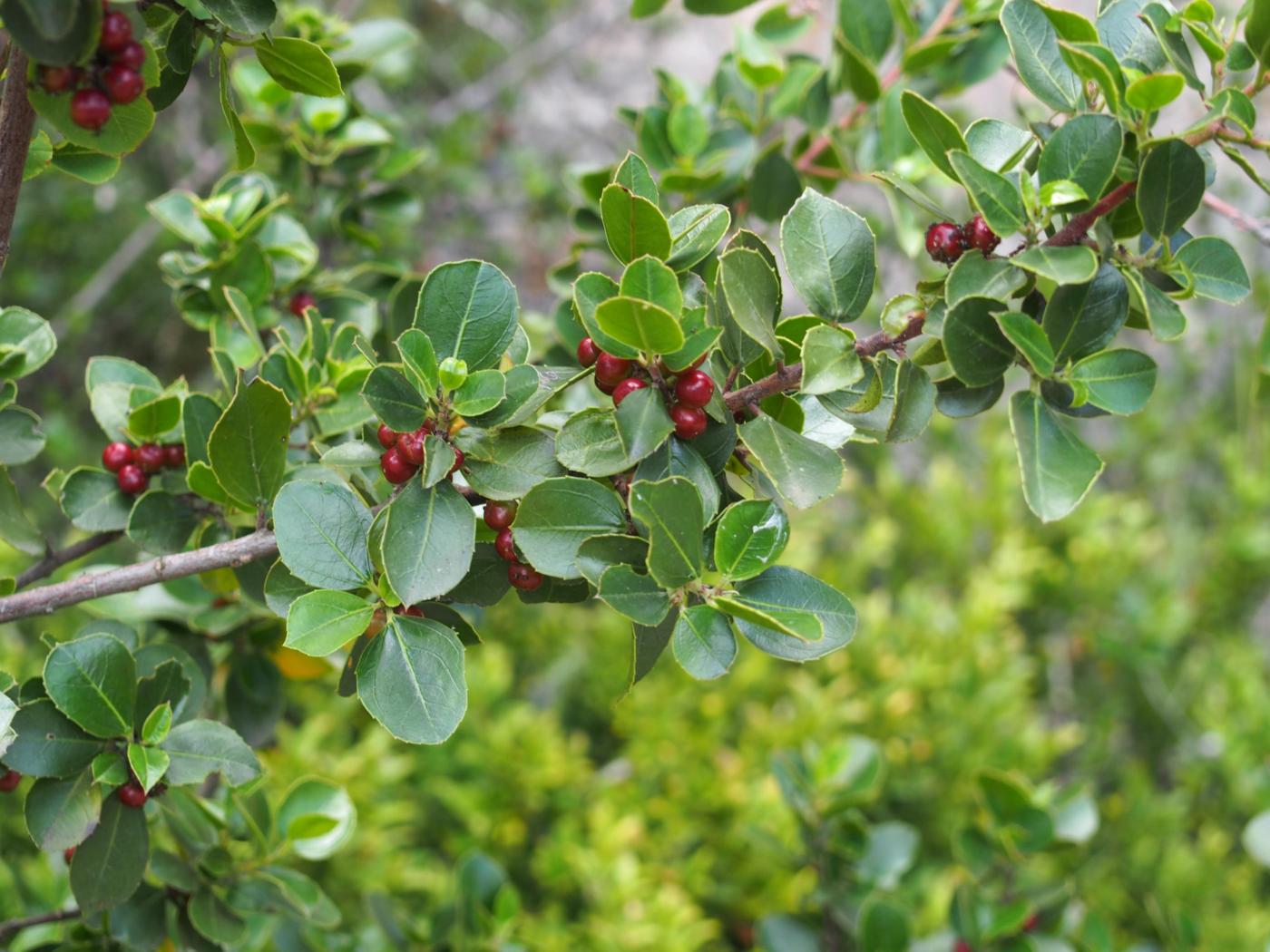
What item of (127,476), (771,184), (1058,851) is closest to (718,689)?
(1058,851)

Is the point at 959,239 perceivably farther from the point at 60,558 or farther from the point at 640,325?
the point at 60,558

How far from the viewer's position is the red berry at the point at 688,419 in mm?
627

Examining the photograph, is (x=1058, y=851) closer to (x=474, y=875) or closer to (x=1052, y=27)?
(x=474, y=875)

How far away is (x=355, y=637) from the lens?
2.14ft

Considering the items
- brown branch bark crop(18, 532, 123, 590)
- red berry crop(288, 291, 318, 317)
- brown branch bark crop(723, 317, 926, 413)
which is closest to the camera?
brown branch bark crop(723, 317, 926, 413)

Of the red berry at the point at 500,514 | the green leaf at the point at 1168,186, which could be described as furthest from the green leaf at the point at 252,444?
the green leaf at the point at 1168,186

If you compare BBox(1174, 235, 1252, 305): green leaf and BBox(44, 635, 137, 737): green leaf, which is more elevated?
BBox(1174, 235, 1252, 305): green leaf

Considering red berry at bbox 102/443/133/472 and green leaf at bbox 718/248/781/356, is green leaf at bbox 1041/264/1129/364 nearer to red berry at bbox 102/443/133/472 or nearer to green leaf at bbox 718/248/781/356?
green leaf at bbox 718/248/781/356

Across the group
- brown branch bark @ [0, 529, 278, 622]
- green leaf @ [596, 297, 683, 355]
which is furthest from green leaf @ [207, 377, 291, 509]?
green leaf @ [596, 297, 683, 355]

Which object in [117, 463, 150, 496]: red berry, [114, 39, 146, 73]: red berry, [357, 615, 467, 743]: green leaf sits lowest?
[117, 463, 150, 496]: red berry

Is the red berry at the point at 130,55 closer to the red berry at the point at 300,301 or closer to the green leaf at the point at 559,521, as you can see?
the green leaf at the point at 559,521

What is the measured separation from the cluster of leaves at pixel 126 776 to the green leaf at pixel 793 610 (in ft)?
1.21

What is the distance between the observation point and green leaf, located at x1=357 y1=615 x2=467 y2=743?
0.62m

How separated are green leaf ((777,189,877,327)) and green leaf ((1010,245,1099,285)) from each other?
3.9 inches
